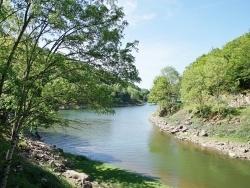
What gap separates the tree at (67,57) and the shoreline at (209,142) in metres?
30.4

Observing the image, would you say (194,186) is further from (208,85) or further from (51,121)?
(208,85)

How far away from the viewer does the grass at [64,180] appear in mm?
16769

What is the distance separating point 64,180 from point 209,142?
102 feet

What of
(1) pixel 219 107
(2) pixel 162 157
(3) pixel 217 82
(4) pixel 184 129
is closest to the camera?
(2) pixel 162 157

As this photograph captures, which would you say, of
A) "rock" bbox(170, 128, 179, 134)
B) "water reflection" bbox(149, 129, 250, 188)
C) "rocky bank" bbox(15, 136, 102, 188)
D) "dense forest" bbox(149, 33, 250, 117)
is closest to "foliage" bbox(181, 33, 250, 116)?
"dense forest" bbox(149, 33, 250, 117)

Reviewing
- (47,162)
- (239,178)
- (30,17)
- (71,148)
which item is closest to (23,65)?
(30,17)

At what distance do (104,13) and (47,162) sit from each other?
17.4 metres

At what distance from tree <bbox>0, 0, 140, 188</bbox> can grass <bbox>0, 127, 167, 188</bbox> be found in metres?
2.65

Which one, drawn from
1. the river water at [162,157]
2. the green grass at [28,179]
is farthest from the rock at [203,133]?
the green grass at [28,179]

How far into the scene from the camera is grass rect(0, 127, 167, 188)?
16.8 m

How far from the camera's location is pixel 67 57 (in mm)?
13164

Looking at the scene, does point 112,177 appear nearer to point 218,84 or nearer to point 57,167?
point 57,167

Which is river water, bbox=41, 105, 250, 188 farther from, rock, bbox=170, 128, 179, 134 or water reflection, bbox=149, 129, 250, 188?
rock, bbox=170, 128, 179, 134

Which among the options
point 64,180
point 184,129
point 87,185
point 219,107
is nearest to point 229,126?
point 219,107
